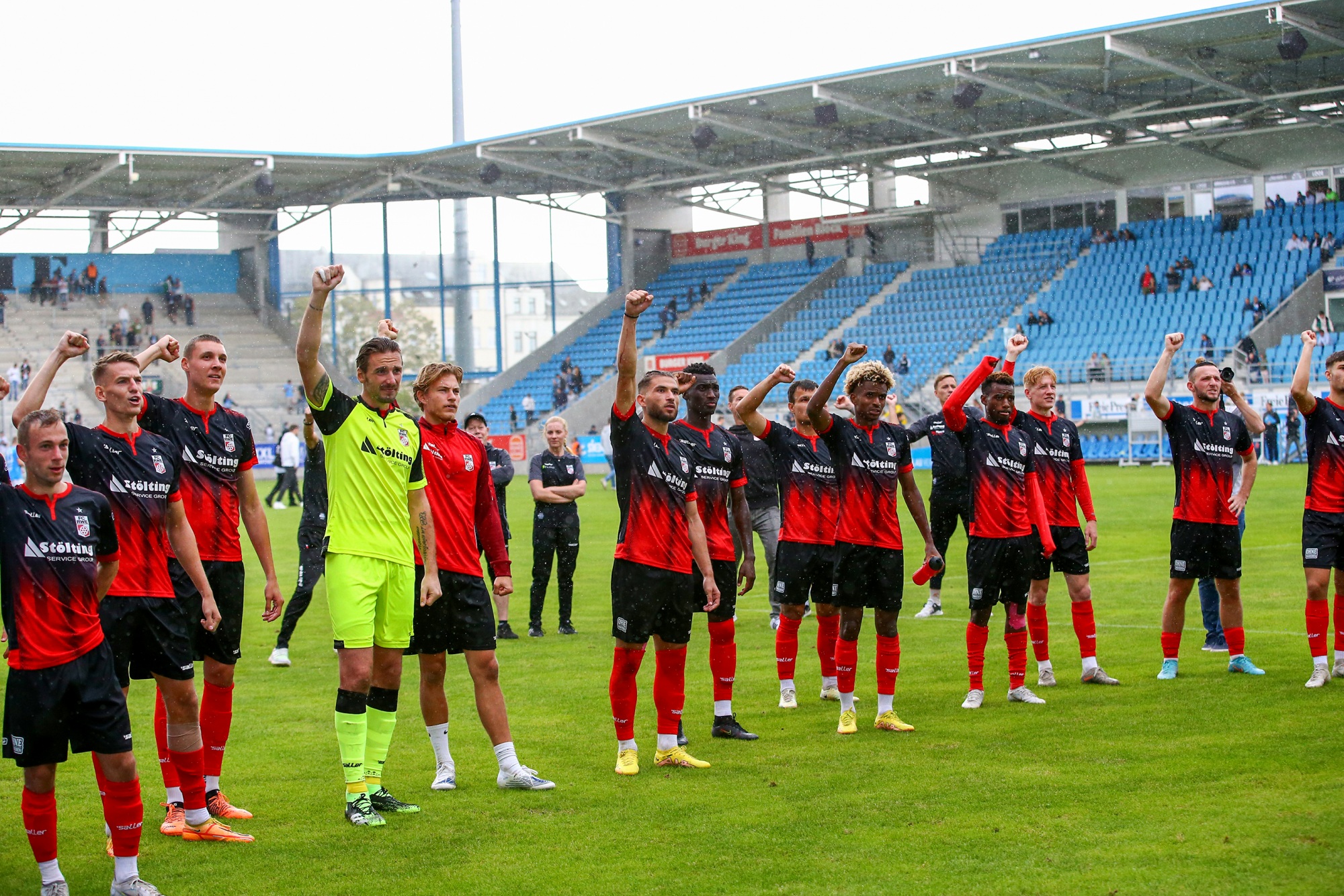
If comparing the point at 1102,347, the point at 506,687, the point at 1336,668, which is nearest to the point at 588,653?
the point at 506,687

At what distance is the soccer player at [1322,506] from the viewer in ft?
29.7

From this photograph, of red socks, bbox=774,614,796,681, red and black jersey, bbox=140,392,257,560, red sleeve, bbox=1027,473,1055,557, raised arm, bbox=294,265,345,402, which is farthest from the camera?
red socks, bbox=774,614,796,681

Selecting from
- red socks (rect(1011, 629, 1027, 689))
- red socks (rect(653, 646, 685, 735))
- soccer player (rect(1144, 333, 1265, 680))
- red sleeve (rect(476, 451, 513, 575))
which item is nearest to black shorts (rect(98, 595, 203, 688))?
red sleeve (rect(476, 451, 513, 575))

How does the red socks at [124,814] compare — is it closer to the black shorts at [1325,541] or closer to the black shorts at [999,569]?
the black shorts at [999,569]

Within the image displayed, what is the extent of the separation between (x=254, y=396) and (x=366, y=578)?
45.8 metres

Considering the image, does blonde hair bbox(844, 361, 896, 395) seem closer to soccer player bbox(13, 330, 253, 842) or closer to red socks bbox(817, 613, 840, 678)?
red socks bbox(817, 613, 840, 678)

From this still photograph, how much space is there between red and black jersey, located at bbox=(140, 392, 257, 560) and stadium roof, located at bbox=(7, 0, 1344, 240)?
93.8 feet

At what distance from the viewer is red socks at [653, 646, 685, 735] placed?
25.3ft

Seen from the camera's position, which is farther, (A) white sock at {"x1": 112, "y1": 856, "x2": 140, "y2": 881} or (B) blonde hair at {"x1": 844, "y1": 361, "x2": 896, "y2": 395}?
(B) blonde hair at {"x1": 844, "y1": 361, "x2": 896, "y2": 395}

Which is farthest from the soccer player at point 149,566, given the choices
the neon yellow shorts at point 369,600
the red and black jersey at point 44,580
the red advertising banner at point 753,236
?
the red advertising banner at point 753,236

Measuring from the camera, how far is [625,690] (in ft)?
24.9

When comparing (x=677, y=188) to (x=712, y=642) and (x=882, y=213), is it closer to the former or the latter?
(x=882, y=213)

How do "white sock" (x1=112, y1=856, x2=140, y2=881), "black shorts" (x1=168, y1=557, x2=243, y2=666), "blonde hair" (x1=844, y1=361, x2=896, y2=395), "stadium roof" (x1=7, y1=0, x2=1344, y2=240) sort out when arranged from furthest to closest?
1. "stadium roof" (x1=7, y1=0, x2=1344, y2=240)
2. "blonde hair" (x1=844, y1=361, x2=896, y2=395)
3. "black shorts" (x1=168, y1=557, x2=243, y2=666)
4. "white sock" (x1=112, y1=856, x2=140, y2=881)

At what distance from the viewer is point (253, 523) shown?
7035mm
